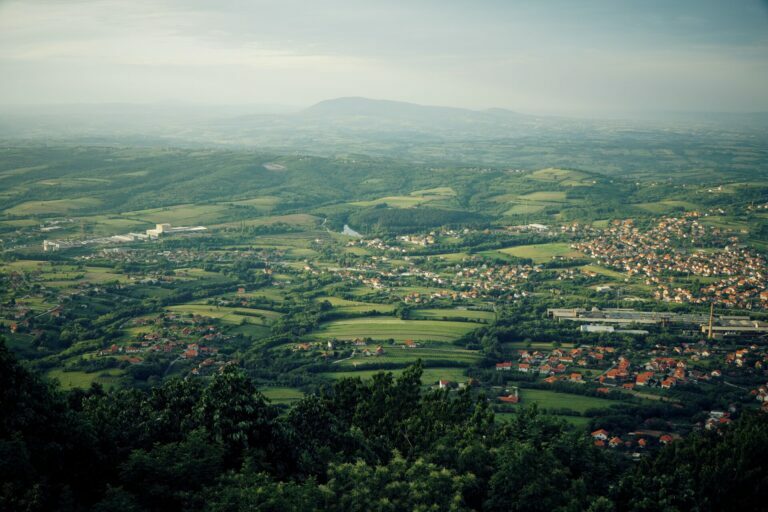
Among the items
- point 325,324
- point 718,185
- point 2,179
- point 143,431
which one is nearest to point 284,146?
point 2,179

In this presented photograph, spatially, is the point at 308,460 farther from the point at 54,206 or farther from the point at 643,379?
the point at 54,206

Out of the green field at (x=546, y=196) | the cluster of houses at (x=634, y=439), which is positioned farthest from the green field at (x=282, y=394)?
the green field at (x=546, y=196)

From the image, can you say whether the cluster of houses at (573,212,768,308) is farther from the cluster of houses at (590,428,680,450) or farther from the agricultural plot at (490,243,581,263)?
the cluster of houses at (590,428,680,450)

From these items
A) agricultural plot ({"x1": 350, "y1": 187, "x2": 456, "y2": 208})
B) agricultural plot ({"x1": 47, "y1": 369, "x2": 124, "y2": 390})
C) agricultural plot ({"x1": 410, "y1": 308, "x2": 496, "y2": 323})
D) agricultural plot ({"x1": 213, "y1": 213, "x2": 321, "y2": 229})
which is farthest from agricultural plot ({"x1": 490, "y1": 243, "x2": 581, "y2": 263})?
agricultural plot ({"x1": 47, "y1": 369, "x2": 124, "y2": 390})

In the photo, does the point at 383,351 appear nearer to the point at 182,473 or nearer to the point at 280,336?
the point at 280,336

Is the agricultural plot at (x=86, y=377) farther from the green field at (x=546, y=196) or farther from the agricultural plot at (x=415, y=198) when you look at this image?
the green field at (x=546, y=196)

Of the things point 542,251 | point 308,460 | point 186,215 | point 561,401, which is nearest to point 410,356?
point 561,401
